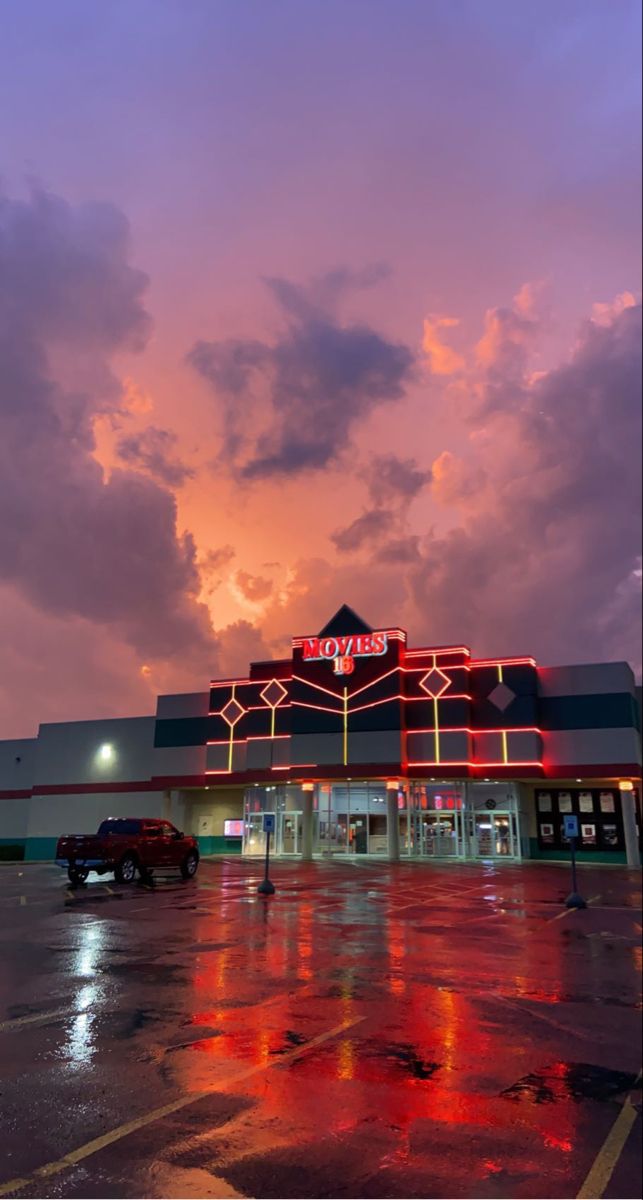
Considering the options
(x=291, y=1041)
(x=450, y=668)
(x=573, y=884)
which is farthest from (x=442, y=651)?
(x=291, y=1041)

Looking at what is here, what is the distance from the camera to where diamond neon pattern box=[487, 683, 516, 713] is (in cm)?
3997

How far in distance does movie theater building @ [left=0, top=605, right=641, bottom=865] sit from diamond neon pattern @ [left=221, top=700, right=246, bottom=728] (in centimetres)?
7

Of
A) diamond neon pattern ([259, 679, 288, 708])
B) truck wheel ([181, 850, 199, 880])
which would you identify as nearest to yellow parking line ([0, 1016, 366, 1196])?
truck wheel ([181, 850, 199, 880])

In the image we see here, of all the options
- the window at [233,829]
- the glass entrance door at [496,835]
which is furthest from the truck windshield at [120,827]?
the window at [233,829]

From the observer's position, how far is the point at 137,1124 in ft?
16.8

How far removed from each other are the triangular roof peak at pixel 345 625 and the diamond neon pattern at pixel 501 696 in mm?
7537

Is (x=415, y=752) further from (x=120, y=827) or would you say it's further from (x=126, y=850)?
(x=126, y=850)

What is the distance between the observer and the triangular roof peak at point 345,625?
4247 centimetres

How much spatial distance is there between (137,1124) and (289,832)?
39.0 m

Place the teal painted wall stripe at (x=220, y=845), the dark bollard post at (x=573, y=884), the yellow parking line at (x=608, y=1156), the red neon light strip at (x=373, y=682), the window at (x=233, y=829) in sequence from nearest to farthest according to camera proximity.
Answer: the yellow parking line at (x=608, y=1156) → the dark bollard post at (x=573, y=884) → the red neon light strip at (x=373, y=682) → the teal painted wall stripe at (x=220, y=845) → the window at (x=233, y=829)

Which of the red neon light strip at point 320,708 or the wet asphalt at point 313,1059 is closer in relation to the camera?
the wet asphalt at point 313,1059

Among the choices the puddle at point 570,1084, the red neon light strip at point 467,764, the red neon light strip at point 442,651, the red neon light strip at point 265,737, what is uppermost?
the red neon light strip at point 442,651

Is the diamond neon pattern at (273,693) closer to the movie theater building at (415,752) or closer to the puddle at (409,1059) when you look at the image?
the movie theater building at (415,752)

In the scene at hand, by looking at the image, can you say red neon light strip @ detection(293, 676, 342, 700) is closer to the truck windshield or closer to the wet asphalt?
the truck windshield
